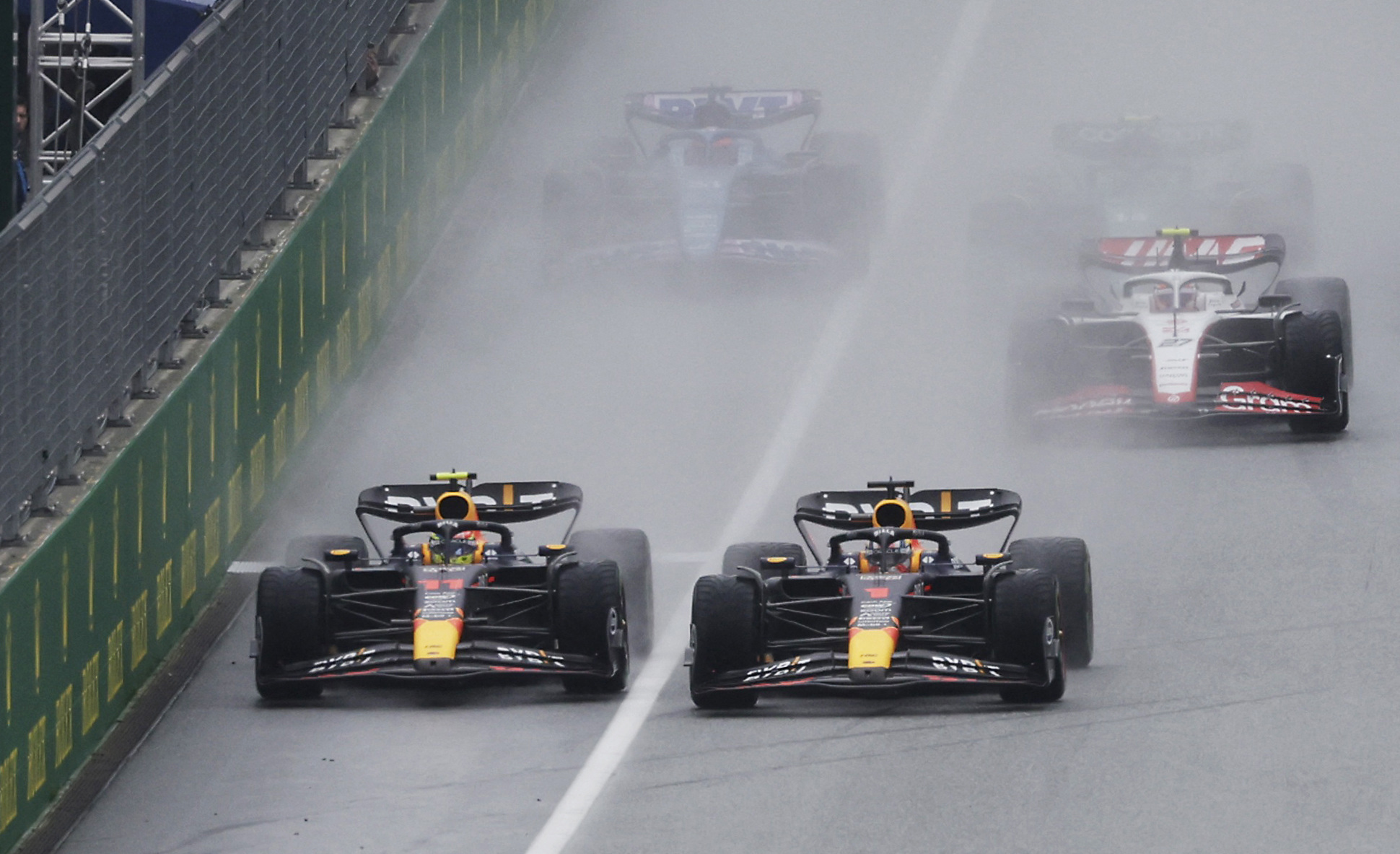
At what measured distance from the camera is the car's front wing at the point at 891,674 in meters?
13.7

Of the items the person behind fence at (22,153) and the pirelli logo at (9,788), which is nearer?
the pirelli logo at (9,788)

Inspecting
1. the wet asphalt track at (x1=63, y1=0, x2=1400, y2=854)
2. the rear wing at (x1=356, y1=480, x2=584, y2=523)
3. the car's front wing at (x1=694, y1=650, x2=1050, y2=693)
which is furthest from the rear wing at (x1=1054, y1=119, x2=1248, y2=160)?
the car's front wing at (x1=694, y1=650, x2=1050, y2=693)

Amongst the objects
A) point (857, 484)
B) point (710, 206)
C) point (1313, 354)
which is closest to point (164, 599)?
point (857, 484)

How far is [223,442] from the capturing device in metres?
17.6

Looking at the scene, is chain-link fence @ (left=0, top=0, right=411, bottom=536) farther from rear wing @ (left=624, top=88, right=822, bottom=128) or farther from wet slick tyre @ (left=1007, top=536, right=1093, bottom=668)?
rear wing @ (left=624, top=88, right=822, bottom=128)

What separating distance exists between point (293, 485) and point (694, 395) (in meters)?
4.47

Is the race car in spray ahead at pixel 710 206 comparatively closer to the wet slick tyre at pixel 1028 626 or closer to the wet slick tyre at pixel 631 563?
the wet slick tyre at pixel 631 563

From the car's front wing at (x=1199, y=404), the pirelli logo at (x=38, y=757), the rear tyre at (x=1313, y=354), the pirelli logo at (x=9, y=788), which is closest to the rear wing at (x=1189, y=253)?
the car's front wing at (x=1199, y=404)

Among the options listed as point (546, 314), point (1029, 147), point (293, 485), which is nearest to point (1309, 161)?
point (1029, 147)

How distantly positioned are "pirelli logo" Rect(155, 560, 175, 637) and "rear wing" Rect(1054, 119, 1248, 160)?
14469 mm

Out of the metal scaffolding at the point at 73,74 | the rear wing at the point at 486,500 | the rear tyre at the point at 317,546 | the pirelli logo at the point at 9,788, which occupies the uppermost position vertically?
the metal scaffolding at the point at 73,74

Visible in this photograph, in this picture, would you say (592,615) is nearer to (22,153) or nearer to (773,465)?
(773,465)

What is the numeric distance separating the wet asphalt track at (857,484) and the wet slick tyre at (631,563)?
87 centimetres

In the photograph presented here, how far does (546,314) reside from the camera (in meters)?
25.3
